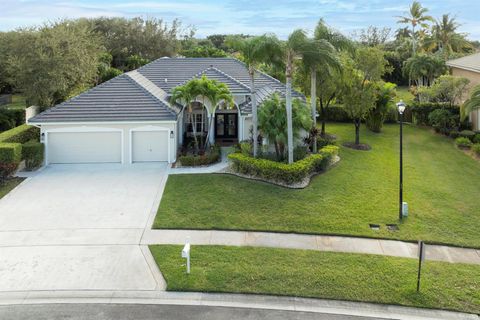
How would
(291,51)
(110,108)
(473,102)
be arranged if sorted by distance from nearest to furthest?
(291,51)
(110,108)
(473,102)

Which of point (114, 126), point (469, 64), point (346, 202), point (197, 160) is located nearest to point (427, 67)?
point (469, 64)

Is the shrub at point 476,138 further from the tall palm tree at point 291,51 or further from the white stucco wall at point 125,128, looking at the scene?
the white stucco wall at point 125,128

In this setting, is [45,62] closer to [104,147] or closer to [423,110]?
[104,147]

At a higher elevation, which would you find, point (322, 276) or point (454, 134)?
point (454, 134)

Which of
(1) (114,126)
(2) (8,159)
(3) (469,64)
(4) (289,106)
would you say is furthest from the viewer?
(3) (469,64)

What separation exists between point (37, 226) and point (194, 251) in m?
6.14

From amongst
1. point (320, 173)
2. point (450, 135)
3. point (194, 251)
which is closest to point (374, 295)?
point (194, 251)

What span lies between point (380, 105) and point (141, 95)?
16628 mm

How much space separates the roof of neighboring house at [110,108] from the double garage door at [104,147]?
0.85 meters

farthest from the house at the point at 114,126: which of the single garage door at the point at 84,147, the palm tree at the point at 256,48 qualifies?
the palm tree at the point at 256,48

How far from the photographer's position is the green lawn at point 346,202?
1475cm

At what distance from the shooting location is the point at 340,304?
10.5 meters

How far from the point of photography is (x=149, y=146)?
22.6 m

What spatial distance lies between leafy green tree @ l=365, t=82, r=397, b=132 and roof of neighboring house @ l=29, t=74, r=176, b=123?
14.7m
